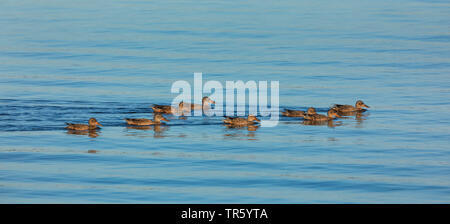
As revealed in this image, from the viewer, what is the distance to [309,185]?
1582 centimetres

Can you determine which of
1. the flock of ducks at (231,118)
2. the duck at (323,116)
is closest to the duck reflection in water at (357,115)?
the flock of ducks at (231,118)

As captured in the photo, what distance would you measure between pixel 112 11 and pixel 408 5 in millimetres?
17398

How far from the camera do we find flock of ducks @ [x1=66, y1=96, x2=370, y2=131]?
67.5ft

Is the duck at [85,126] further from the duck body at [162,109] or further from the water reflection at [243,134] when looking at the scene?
the water reflection at [243,134]

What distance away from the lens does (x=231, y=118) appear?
21062 millimetres

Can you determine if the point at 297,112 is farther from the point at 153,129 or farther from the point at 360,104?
the point at 153,129

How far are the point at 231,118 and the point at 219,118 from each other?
104 centimetres

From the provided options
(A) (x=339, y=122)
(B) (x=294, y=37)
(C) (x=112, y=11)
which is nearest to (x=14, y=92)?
(A) (x=339, y=122)

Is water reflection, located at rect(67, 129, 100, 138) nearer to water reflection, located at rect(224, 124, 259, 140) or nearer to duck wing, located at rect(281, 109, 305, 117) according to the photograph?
water reflection, located at rect(224, 124, 259, 140)

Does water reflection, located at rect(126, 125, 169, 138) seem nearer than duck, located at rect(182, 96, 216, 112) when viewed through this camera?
Yes
